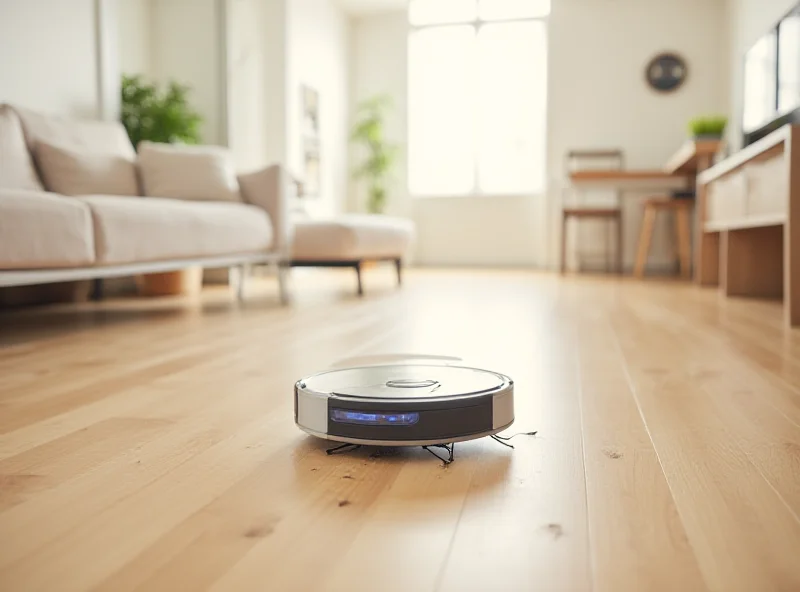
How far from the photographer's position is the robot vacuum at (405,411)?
0.93 m

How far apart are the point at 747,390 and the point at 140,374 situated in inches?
48.0

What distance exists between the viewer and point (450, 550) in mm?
679

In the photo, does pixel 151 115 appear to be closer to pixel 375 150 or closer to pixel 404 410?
pixel 375 150

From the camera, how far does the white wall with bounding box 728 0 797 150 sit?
4930mm

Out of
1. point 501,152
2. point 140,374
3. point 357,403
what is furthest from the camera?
point 501,152

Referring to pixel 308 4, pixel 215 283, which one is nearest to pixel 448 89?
pixel 308 4

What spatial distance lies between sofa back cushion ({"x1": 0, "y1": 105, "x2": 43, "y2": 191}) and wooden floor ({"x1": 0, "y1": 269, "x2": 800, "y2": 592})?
3.39ft

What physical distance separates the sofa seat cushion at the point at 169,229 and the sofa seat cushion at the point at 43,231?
0.07 metres

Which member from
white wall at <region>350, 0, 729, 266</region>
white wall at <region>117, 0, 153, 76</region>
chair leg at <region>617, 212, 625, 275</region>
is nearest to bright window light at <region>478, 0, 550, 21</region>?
white wall at <region>350, 0, 729, 266</region>

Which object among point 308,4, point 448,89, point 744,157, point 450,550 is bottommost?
point 450,550

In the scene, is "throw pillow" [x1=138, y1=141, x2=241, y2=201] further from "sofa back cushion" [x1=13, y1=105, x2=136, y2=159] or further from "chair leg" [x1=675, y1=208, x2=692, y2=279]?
"chair leg" [x1=675, y1=208, x2=692, y2=279]

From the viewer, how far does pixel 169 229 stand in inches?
102

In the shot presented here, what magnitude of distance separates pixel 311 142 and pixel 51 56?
3055 millimetres

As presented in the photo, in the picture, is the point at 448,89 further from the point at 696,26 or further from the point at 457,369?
the point at 457,369
